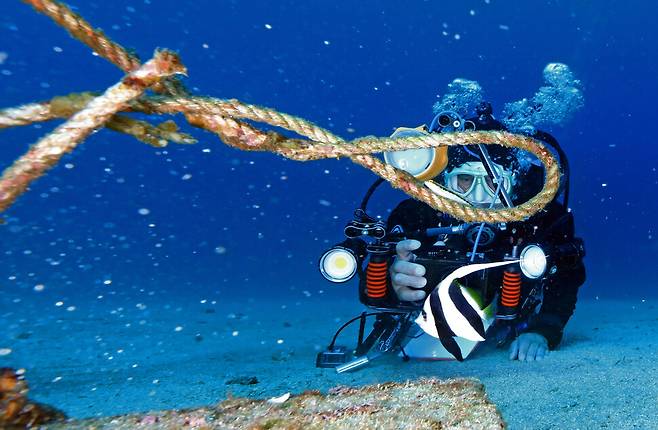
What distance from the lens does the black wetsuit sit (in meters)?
4.05

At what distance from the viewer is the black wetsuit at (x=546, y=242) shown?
4.05m

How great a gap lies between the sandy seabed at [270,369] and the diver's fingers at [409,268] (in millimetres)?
828

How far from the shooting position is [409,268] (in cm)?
356

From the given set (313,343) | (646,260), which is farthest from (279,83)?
(313,343)

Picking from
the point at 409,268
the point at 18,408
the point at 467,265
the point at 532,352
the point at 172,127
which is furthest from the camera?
the point at 532,352

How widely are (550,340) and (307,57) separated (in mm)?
54803

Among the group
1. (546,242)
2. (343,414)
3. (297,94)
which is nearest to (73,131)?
(343,414)

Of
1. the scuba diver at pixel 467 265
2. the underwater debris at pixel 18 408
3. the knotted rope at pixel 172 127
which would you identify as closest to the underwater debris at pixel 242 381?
the scuba diver at pixel 467 265

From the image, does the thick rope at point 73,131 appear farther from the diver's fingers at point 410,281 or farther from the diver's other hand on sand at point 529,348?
the diver's other hand on sand at point 529,348

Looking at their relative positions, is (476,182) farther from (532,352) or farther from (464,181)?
(532,352)

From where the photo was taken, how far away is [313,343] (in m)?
6.62

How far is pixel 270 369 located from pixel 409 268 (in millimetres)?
2021

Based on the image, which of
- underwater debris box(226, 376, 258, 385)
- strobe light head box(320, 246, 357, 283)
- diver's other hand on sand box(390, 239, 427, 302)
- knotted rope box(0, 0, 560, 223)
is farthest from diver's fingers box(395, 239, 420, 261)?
knotted rope box(0, 0, 560, 223)

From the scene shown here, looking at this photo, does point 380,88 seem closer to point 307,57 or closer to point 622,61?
point 307,57
